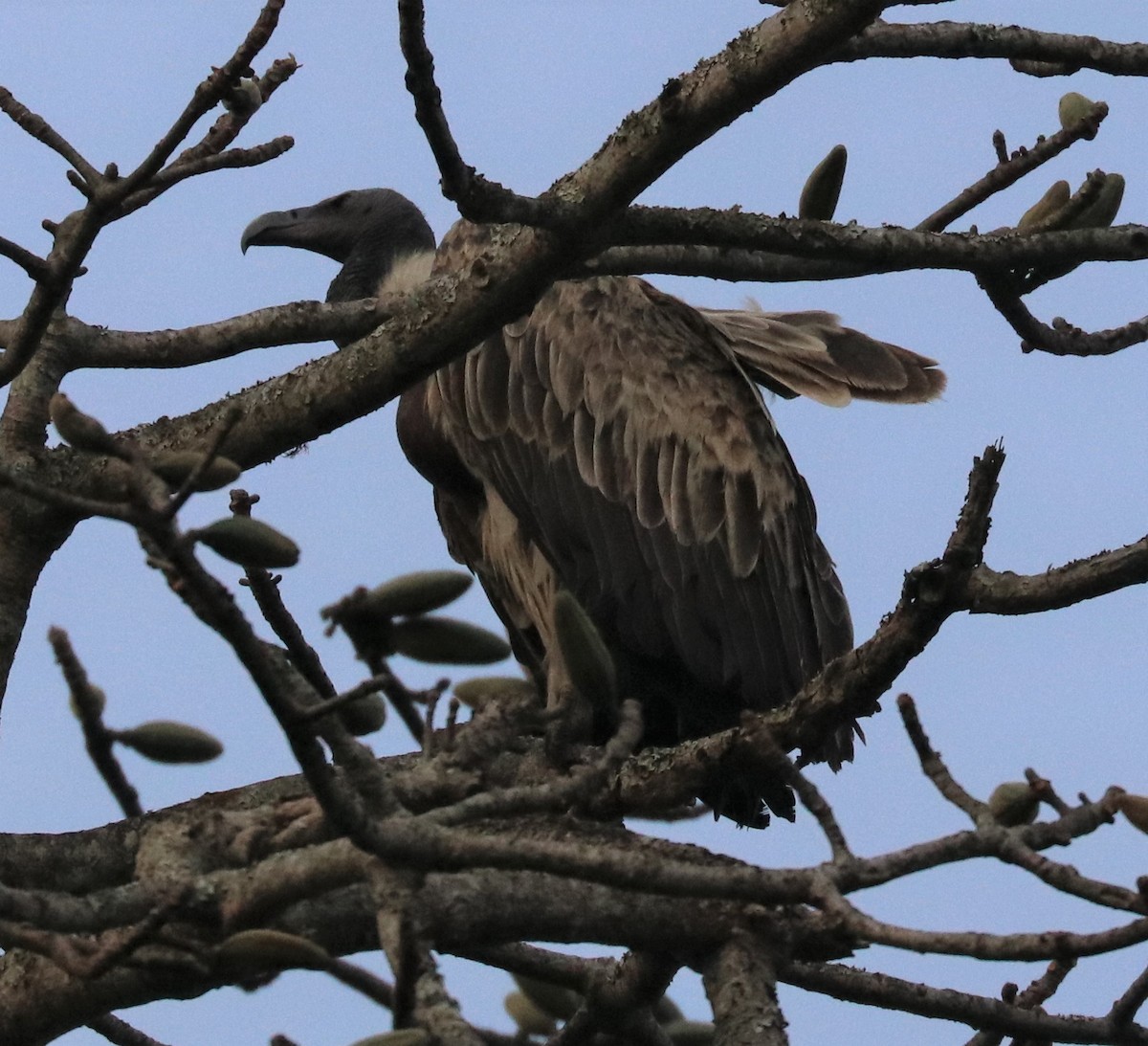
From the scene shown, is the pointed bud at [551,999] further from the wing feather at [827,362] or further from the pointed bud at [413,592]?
the wing feather at [827,362]

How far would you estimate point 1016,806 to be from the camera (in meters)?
3.21

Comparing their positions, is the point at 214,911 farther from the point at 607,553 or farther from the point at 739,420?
the point at 739,420

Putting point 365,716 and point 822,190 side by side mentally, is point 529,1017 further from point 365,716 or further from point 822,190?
point 822,190

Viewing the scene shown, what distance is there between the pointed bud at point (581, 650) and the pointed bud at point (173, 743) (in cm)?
69

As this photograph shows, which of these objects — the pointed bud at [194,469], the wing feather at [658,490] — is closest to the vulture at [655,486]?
the wing feather at [658,490]

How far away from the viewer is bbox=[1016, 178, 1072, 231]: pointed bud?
4508mm

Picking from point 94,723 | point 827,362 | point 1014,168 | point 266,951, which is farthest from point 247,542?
point 827,362

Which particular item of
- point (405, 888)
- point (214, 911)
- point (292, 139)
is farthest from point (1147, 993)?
point (292, 139)

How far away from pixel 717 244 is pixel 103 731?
5.26 ft

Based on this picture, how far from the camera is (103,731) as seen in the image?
11.7 feet

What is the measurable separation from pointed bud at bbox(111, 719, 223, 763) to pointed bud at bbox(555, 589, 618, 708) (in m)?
0.69

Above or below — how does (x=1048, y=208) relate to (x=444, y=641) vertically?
above

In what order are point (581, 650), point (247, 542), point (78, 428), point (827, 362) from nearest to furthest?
point (78, 428) → point (247, 542) → point (581, 650) → point (827, 362)

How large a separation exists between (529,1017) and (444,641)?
4.63ft
